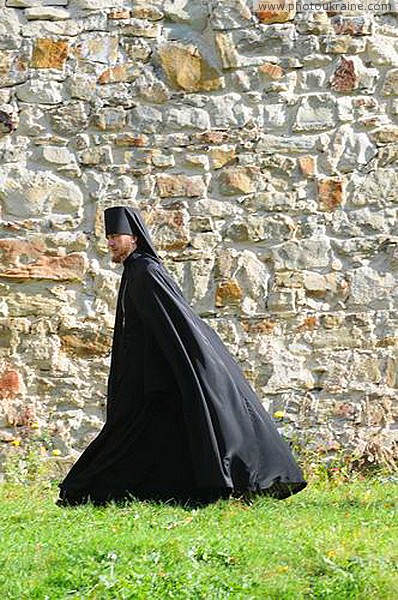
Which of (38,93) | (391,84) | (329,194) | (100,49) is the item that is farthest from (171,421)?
(391,84)

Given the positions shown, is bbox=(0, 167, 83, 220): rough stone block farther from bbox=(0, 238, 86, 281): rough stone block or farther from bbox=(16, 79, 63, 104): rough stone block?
bbox=(16, 79, 63, 104): rough stone block

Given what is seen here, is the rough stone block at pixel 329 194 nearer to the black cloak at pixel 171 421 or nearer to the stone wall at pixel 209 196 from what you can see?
the stone wall at pixel 209 196

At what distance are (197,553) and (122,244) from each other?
1.81m

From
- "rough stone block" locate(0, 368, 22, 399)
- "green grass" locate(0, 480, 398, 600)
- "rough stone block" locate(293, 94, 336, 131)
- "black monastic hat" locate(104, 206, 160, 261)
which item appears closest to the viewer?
"green grass" locate(0, 480, 398, 600)

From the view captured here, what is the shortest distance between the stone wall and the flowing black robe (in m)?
1.24

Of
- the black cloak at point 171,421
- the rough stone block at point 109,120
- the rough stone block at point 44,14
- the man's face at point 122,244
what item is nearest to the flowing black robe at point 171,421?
the black cloak at point 171,421

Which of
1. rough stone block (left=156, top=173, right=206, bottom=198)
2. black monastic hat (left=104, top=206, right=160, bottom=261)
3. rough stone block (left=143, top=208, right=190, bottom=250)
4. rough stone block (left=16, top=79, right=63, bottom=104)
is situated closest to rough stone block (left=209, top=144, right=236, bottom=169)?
rough stone block (left=156, top=173, right=206, bottom=198)

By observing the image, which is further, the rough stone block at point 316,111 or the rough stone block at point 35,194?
the rough stone block at point 316,111

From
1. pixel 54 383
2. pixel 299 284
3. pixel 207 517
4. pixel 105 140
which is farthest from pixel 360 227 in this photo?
pixel 207 517

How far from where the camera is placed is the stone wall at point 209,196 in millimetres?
6598

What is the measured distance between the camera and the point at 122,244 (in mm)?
5504

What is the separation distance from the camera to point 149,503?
5152mm

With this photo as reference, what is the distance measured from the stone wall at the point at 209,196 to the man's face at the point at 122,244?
1113 millimetres

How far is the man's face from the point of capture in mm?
5500
